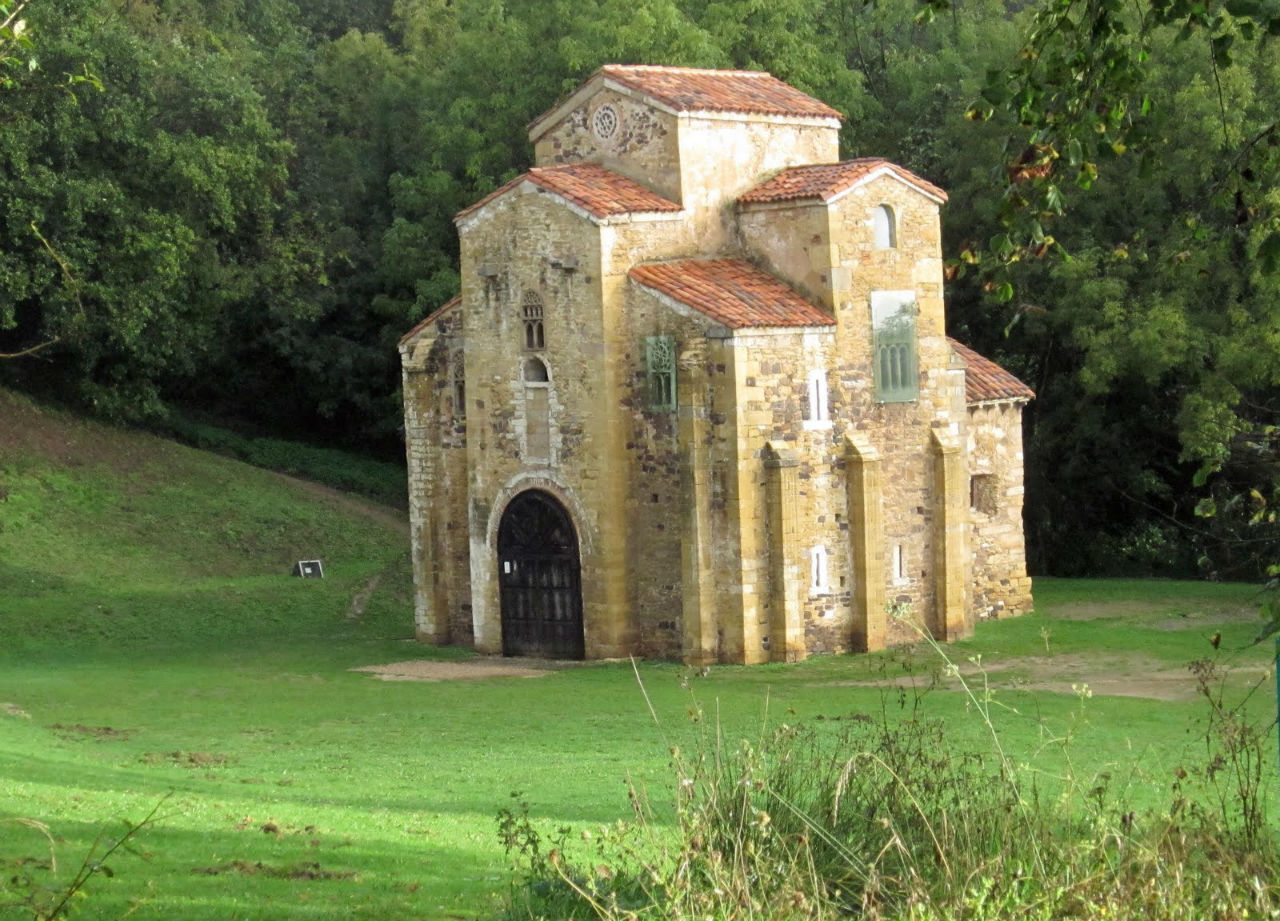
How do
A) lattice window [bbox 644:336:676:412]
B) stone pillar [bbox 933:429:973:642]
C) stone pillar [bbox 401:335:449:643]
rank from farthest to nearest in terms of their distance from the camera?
stone pillar [bbox 401:335:449:643] < stone pillar [bbox 933:429:973:642] < lattice window [bbox 644:336:676:412]

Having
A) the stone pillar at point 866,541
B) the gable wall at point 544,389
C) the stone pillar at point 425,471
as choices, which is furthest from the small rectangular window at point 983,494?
the stone pillar at point 425,471

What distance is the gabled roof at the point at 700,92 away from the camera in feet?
92.8

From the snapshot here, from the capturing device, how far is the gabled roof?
28.3 m

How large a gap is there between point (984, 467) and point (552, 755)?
44.6 feet

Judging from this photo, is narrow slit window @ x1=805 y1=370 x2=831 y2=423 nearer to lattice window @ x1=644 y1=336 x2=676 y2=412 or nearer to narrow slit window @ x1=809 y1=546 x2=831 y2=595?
narrow slit window @ x1=809 y1=546 x2=831 y2=595

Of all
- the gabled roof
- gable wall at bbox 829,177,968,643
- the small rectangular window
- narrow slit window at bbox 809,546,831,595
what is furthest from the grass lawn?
the gabled roof

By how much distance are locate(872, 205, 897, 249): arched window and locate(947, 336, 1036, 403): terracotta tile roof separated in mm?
2779

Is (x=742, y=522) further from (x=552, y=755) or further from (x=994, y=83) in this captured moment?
(x=994, y=83)

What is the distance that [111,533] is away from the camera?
134 ft

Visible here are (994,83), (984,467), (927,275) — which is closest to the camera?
(994,83)

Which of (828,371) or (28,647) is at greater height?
(828,371)

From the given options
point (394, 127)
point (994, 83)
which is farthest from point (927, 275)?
point (394, 127)

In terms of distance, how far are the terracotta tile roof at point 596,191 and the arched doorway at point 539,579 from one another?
4.44 m

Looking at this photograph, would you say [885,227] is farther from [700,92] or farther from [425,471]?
[425,471]
